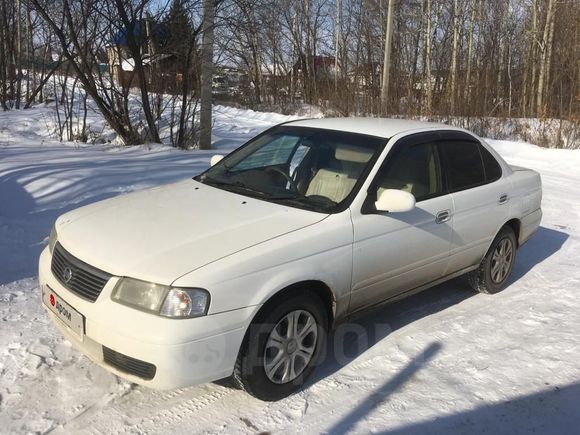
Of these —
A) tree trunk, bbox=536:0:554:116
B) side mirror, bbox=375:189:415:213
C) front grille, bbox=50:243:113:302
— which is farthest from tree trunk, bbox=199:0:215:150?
tree trunk, bbox=536:0:554:116

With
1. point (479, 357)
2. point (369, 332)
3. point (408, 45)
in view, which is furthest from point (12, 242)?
point (408, 45)

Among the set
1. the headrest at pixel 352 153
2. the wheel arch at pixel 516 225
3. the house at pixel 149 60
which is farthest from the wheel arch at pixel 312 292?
the house at pixel 149 60

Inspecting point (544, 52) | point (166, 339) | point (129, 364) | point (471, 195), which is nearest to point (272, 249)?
point (166, 339)

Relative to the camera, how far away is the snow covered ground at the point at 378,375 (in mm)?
3070

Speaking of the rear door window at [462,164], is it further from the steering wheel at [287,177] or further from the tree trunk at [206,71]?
Result: the tree trunk at [206,71]

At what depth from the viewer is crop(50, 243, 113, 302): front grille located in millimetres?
2953

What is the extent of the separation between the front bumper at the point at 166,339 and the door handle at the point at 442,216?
1806 mm

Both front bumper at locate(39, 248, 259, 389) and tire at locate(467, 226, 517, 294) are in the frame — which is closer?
front bumper at locate(39, 248, 259, 389)

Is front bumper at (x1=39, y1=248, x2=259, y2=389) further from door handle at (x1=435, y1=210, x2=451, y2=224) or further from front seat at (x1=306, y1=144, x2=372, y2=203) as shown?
door handle at (x1=435, y1=210, x2=451, y2=224)

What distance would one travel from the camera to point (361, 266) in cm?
361

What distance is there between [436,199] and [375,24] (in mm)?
30879

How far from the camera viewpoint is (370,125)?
4.39 m

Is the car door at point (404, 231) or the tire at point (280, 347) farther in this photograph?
the car door at point (404, 231)

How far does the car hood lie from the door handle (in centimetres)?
112
